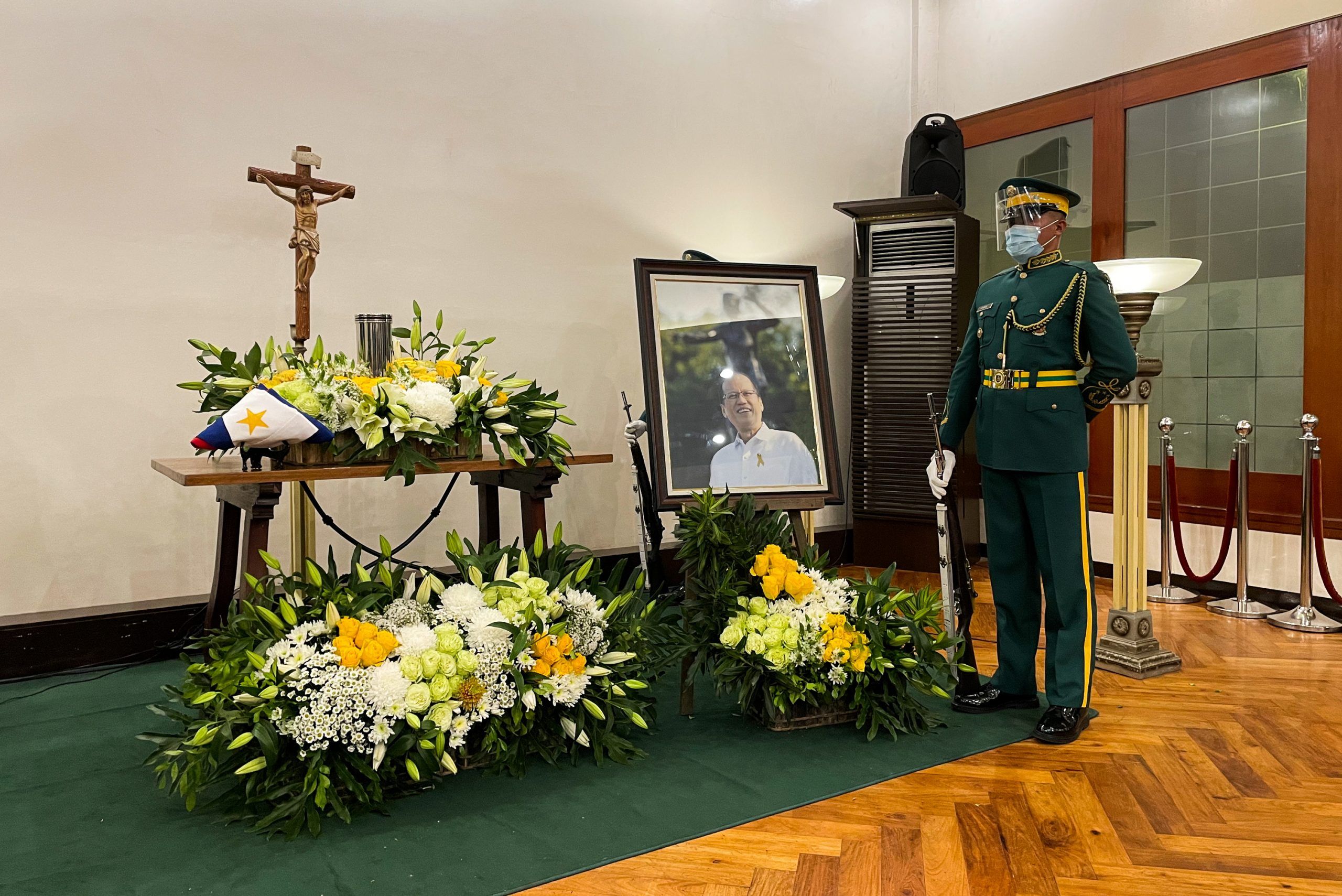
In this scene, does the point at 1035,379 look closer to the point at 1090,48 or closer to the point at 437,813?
the point at 437,813

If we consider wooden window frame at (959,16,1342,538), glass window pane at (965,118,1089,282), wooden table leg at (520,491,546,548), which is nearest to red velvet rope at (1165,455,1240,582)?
wooden window frame at (959,16,1342,538)

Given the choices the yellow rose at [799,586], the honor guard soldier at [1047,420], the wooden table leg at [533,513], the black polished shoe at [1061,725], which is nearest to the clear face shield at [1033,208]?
the honor guard soldier at [1047,420]

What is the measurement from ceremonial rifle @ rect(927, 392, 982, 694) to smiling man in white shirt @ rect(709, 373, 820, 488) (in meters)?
0.56

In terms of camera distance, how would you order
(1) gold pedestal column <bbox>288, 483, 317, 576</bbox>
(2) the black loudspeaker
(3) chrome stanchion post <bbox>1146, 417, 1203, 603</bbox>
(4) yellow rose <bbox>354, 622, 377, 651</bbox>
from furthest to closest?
(2) the black loudspeaker < (3) chrome stanchion post <bbox>1146, 417, 1203, 603</bbox> < (1) gold pedestal column <bbox>288, 483, 317, 576</bbox> < (4) yellow rose <bbox>354, 622, 377, 651</bbox>

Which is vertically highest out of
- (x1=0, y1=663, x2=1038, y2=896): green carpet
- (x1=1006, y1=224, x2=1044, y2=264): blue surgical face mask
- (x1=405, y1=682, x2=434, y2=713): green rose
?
(x1=1006, y1=224, x2=1044, y2=264): blue surgical face mask

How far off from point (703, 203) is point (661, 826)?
12.4 ft

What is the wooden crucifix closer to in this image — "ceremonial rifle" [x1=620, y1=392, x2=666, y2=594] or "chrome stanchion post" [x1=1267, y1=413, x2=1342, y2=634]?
"ceremonial rifle" [x1=620, y1=392, x2=666, y2=594]

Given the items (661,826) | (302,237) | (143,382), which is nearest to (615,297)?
(302,237)

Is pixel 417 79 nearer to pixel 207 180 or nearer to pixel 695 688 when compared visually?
pixel 207 180

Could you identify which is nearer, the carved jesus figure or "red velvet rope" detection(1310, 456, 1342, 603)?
the carved jesus figure

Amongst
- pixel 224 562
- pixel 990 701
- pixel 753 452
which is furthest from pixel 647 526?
pixel 224 562

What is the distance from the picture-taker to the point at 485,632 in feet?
8.27

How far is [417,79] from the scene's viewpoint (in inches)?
171

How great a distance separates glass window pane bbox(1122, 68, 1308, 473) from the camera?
4430 mm
